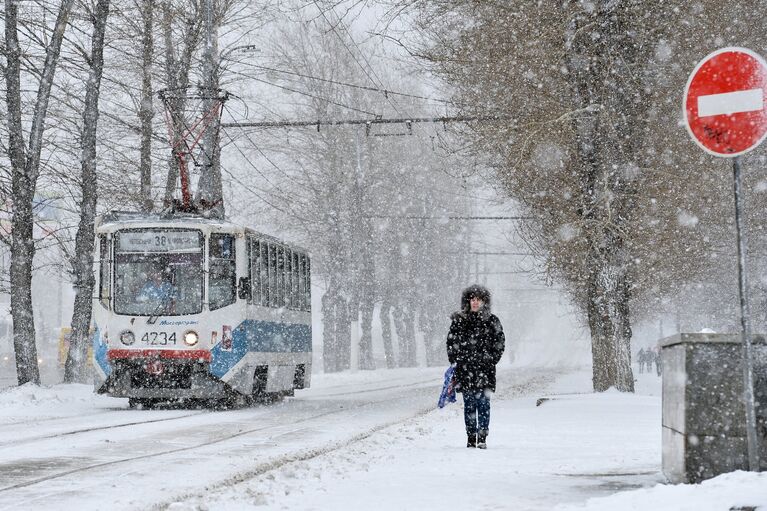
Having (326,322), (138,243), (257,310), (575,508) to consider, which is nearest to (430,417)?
(257,310)

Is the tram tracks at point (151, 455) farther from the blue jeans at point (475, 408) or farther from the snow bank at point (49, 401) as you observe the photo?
the snow bank at point (49, 401)

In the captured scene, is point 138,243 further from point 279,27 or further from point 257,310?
point 279,27

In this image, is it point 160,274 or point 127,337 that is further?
point 160,274

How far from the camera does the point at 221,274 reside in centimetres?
1922

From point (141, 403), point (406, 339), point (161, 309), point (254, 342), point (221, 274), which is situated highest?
point (221, 274)

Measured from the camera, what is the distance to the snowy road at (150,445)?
7973mm

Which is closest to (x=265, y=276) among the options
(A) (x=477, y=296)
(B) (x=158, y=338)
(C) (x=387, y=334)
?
(B) (x=158, y=338)

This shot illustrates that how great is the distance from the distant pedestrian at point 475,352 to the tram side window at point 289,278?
11154mm

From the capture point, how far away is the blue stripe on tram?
62.0 feet

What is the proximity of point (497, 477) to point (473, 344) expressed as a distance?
3.15 m

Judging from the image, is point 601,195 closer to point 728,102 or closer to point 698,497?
point 728,102

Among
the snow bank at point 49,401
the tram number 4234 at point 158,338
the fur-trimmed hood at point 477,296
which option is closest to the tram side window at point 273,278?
the tram number 4234 at point 158,338

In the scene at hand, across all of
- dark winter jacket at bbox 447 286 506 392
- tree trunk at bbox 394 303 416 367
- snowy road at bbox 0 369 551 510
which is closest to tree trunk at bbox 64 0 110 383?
snowy road at bbox 0 369 551 510

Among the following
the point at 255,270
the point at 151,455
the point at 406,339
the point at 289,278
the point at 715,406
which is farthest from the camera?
the point at 406,339
